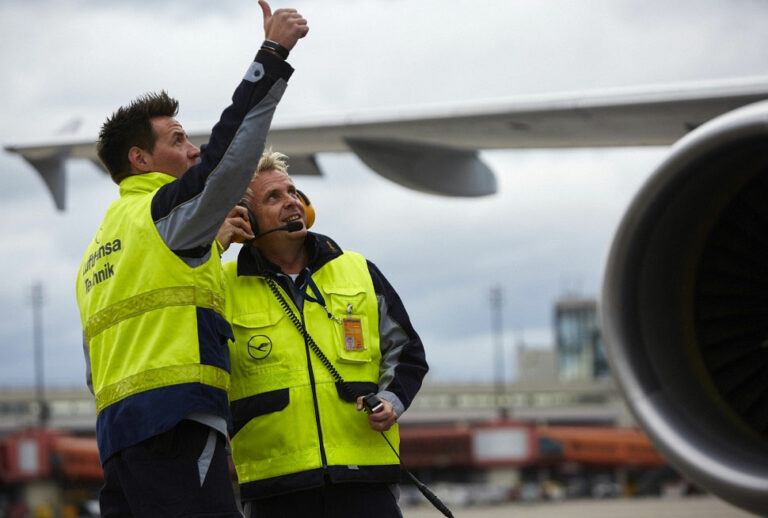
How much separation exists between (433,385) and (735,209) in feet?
191

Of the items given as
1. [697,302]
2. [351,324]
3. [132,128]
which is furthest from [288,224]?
[697,302]

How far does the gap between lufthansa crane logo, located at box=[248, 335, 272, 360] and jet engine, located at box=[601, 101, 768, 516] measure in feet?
4.14

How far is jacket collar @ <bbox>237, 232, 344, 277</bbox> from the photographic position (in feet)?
10.8

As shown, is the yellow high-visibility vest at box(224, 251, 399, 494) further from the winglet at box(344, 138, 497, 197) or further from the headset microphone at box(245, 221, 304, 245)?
the winglet at box(344, 138, 497, 197)

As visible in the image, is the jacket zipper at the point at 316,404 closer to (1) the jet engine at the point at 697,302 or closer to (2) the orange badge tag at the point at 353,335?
(2) the orange badge tag at the point at 353,335

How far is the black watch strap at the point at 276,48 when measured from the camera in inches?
106

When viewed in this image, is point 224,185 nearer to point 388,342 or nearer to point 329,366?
point 329,366

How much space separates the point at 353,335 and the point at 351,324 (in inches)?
1.3

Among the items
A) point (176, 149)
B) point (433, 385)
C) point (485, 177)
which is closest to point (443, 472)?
point (433, 385)

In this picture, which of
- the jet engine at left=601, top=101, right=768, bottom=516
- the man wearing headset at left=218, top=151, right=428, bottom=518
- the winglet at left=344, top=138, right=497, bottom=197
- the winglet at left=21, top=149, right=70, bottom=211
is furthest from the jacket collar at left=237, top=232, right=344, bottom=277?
the winglet at left=21, top=149, right=70, bottom=211

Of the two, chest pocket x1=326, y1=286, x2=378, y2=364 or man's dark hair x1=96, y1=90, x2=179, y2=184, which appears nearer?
man's dark hair x1=96, y1=90, x2=179, y2=184

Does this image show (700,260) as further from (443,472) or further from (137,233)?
(443,472)

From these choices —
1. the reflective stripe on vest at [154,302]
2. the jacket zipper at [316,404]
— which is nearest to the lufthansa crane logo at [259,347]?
the jacket zipper at [316,404]

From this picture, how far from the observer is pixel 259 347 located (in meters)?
3.16
